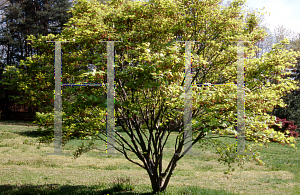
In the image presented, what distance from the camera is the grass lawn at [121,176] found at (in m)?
6.41

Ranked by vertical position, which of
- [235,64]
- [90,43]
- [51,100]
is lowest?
[51,100]

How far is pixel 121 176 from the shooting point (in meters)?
8.30

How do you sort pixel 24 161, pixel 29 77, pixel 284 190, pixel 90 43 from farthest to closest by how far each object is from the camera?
pixel 24 161, pixel 284 190, pixel 29 77, pixel 90 43

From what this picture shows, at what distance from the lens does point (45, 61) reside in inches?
229

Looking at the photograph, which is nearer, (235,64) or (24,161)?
(235,64)

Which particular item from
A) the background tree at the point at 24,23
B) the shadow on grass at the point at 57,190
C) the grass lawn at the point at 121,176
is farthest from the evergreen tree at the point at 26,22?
the shadow on grass at the point at 57,190

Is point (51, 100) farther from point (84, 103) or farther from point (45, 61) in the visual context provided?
point (84, 103)

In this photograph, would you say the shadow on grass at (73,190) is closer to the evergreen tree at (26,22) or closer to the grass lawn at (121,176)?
the grass lawn at (121,176)

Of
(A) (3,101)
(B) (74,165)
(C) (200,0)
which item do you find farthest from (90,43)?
(A) (3,101)

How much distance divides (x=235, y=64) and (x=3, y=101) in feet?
109

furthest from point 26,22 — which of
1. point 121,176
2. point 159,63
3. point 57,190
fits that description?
point 159,63

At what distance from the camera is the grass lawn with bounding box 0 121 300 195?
641 centimetres

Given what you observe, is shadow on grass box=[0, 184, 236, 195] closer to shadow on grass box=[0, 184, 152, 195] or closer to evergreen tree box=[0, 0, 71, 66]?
shadow on grass box=[0, 184, 152, 195]

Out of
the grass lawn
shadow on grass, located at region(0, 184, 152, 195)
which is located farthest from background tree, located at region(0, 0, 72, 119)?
shadow on grass, located at region(0, 184, 152, 195)
